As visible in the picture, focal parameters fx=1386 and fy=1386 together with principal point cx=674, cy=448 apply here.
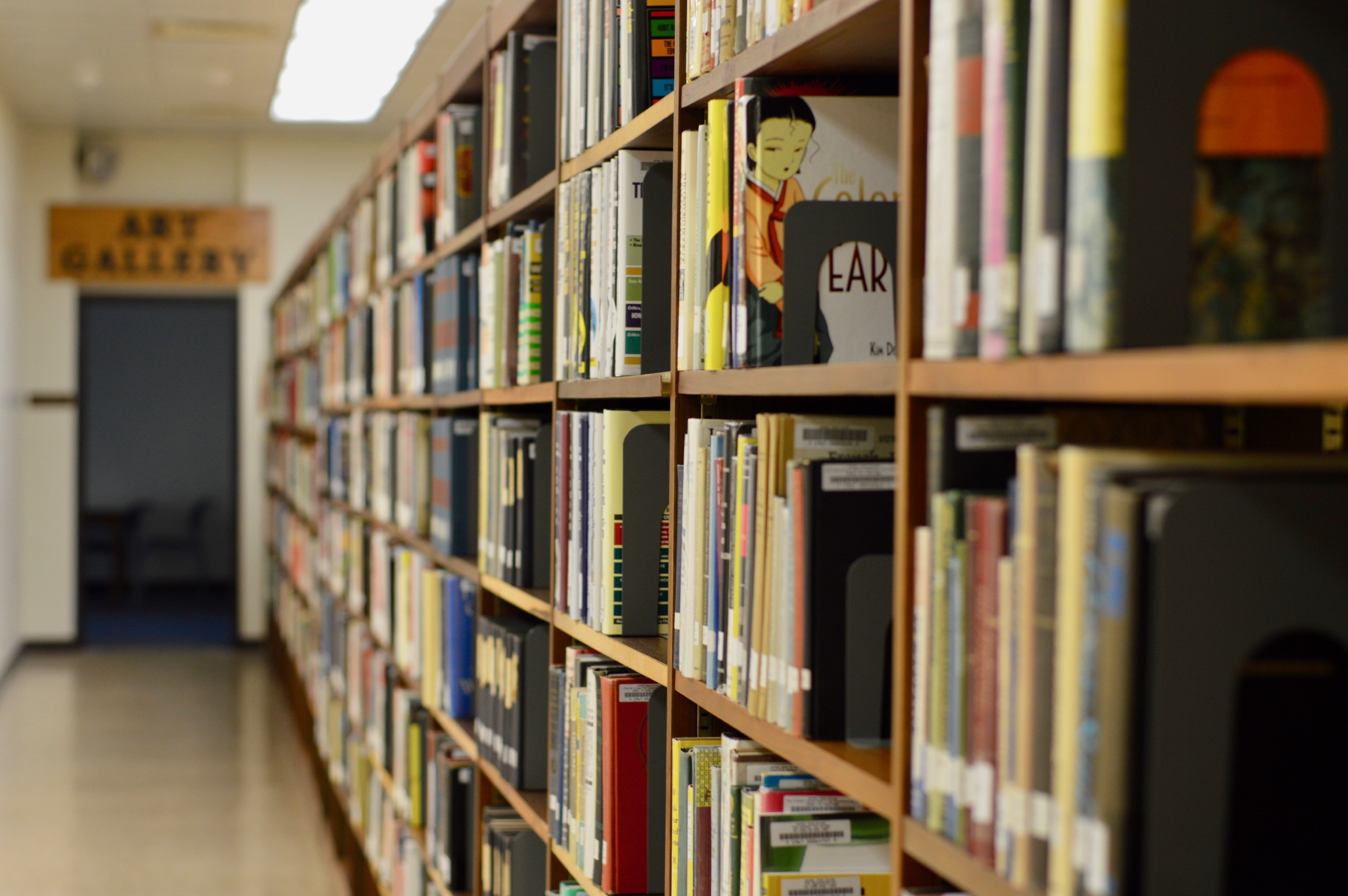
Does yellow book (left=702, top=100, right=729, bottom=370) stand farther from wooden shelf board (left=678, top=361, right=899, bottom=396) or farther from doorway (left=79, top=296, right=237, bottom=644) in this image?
doorway (left=79, top=296, right=237, bottom=644)

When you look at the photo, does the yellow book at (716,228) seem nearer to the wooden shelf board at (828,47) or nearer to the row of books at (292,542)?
the wooden shelf board at (828,47)

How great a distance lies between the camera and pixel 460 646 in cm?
289

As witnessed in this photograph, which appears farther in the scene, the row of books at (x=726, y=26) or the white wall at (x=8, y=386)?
the white wall at (x=8, y=386)

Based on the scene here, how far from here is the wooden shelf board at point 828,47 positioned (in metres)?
1.18

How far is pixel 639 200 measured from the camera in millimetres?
1851

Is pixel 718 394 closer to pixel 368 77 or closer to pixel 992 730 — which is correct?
pixel 992 730

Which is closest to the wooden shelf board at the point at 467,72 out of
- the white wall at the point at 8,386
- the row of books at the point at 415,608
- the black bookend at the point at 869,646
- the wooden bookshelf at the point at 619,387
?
the wooden bookshelf at the point at 619,387

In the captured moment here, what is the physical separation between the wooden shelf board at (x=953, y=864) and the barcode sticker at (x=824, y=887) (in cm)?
26

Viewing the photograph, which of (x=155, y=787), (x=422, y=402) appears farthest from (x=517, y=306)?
(x=155, y=787)

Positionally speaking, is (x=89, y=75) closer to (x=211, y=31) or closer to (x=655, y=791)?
(x=211, y=31)

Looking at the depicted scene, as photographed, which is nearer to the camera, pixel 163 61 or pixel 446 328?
pixel 446 328

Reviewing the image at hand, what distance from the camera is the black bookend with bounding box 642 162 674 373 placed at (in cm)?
185

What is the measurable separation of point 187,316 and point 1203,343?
1337 centimetres

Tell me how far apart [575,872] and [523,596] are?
539 millimetres
